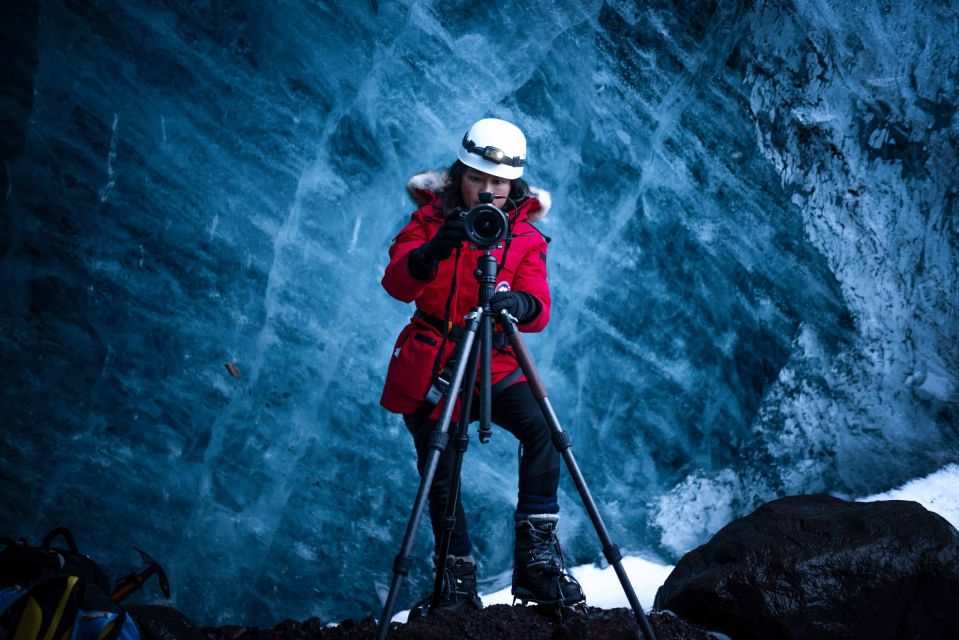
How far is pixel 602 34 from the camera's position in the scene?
4254 mm

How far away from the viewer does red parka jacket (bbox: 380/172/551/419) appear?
8.70ft

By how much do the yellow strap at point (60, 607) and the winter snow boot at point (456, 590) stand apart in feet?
3.46

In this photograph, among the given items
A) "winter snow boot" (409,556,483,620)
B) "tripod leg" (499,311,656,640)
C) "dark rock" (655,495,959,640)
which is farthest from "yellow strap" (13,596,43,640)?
"dark rock" (655,495,959,640)

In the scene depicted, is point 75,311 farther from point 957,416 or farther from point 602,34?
point 957,416

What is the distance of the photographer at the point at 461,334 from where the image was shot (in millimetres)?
2543

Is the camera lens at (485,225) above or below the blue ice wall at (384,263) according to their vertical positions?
below

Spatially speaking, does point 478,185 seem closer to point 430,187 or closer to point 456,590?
point 430,187

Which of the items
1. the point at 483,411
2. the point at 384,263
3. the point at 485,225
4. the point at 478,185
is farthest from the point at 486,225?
the point at 384,263

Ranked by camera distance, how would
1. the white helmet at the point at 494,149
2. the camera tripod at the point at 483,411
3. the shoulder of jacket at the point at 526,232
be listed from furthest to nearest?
the shoulder of jacket at the point at 526,232
the white helmet at the point at 494,149
the camera tripod at the point at 483,411

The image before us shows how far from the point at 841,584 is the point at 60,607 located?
8.48 feet

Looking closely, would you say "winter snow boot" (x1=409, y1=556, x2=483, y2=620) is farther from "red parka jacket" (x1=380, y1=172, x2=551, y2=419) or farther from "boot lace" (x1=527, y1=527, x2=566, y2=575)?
"red parka jacket" (x1=380, y1=172, x2=551, y2=419)

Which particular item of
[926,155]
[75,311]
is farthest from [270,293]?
[926,155]

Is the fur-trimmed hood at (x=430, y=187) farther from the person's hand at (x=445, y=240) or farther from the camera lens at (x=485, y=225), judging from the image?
the camera lens at (x=485, y=225)

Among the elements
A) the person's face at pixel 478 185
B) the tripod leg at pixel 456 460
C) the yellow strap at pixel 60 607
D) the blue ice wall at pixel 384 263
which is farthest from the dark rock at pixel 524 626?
the person's face at pixel 478 185
